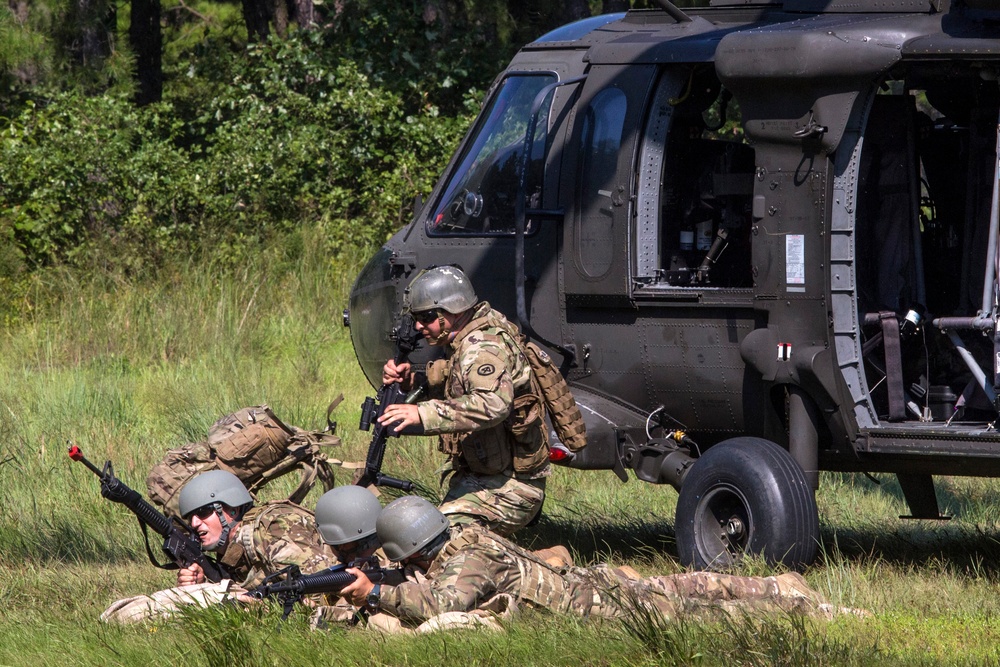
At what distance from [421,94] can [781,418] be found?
10.1 meters

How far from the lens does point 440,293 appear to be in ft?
21.1

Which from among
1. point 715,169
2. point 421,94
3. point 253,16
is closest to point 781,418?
point 715,169

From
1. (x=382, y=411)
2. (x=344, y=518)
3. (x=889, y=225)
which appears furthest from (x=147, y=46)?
(x=344, y=518)

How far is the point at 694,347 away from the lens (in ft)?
23.0

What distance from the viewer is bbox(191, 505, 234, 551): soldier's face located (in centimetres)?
632

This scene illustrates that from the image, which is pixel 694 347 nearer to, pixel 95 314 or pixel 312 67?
pixel 95 314

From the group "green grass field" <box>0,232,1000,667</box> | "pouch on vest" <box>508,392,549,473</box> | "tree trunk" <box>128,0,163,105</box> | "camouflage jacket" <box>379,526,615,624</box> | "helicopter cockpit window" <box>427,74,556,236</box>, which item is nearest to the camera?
"green grass field" <box>0,232,1000,667</box>

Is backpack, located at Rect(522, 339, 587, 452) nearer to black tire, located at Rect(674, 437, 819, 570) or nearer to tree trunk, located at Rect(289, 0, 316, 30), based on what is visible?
black tire, located at Rect(674, 437, 819, 570)

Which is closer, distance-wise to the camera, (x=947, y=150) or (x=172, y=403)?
(x=947, y=150)

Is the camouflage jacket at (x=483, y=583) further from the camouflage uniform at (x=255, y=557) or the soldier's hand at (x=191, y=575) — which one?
the soldier's hand at (x=191, y=575)

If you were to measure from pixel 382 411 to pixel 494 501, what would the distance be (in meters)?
0.67

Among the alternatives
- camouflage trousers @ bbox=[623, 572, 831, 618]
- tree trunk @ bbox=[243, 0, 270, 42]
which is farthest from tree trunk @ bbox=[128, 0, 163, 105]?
camouflage trousers @ bbox=[623, 572, 831, 618]

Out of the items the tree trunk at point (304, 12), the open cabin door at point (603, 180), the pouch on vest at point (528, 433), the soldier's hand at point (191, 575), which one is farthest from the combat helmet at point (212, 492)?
the tree trunk at point (304, 12)

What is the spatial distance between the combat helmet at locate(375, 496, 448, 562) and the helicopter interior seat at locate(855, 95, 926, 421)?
2474mm
